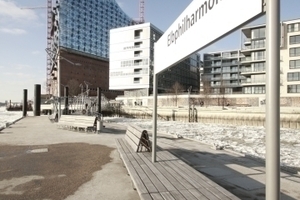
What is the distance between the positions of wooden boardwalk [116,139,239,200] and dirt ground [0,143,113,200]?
54.4 inches

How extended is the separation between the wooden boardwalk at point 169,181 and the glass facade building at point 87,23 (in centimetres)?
11320

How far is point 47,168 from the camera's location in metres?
6.80

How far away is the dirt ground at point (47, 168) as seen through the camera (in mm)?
5047

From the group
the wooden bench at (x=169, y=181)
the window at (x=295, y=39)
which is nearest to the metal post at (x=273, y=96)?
the wooden bench at (x=169, y=181)

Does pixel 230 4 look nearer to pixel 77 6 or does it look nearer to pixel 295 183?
pixel 295 183

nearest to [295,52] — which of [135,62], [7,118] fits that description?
[135,62]

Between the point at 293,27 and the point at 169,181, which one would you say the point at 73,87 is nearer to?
the point at 293,27

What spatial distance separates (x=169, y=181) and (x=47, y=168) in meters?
3.95

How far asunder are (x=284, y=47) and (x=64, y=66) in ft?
246

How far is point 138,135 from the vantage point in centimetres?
754

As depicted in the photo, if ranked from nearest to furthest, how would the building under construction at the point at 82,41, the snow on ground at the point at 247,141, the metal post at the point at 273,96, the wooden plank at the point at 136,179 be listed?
the metal post at the point at 273,96, the wooden plank at the point at 136,179, the snow on ground at the point at 247,141, the building under construction at the point at 82,41

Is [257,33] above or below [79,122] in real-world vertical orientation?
above

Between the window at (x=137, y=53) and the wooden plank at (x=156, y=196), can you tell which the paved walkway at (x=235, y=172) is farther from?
the window at (x=137, y=53)

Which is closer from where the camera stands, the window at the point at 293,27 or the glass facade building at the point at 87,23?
the window at the point at 293,27
